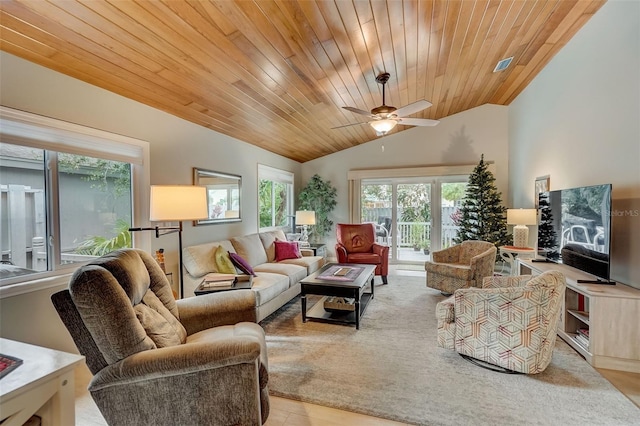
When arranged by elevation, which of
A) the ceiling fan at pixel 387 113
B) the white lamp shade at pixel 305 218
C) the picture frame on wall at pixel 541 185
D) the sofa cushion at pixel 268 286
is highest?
the ceiling fan at pixel 387 113

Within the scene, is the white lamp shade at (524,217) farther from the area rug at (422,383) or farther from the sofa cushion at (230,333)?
the sofa cushion at (230,333)

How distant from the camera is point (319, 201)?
251 inches

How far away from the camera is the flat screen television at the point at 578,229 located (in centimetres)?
252

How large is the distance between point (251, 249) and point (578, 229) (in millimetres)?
3720

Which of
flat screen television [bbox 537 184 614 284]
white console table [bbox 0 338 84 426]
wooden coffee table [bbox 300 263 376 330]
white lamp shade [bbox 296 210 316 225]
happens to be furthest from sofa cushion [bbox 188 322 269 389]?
white lamp shade [bbox 296 210 316 225]

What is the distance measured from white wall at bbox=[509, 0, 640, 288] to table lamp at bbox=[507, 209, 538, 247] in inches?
19.1

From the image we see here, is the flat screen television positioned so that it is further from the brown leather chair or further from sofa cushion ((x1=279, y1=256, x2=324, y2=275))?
sofa cushion ((x1=279, y1=256, x2=324, y2=275))

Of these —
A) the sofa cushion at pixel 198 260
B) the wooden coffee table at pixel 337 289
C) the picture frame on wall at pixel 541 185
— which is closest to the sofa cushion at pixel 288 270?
the wooden coffee table at pixel 337 289

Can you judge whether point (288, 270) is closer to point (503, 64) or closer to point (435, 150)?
point (503, 64)

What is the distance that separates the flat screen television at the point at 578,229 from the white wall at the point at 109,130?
13.6ft

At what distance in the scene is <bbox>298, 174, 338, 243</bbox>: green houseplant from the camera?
6383mm

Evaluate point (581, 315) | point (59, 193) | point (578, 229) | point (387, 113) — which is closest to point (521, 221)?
point (578, 229)

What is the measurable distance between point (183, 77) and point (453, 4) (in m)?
2.35

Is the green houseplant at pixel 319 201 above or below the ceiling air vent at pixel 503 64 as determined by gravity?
below
